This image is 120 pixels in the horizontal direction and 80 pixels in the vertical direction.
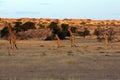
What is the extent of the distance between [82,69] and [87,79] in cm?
614

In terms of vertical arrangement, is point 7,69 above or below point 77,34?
above

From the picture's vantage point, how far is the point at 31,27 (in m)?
108

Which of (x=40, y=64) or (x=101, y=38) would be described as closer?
(x=40, y=64)

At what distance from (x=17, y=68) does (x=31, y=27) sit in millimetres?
80175

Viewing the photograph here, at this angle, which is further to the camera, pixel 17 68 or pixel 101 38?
pixel 101 38

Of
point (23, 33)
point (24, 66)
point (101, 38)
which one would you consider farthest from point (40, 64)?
point (23, 33)

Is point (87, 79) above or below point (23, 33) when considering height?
above

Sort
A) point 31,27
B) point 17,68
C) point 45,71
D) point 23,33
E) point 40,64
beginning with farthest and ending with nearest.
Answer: point 31,27 < point 23,33 < point 40,64 < point 17,68 < point 45,71

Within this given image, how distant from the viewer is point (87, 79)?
826 inches

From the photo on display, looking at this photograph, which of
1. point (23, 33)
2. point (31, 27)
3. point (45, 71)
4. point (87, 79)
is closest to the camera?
point (87, 79)

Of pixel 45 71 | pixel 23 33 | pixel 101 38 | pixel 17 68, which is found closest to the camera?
pixel 45 71

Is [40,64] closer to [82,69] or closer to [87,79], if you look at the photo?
[82,69]

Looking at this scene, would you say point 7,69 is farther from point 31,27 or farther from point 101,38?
point 31,27

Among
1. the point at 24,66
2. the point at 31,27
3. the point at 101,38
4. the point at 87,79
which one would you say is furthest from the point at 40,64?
the point at 31,27
